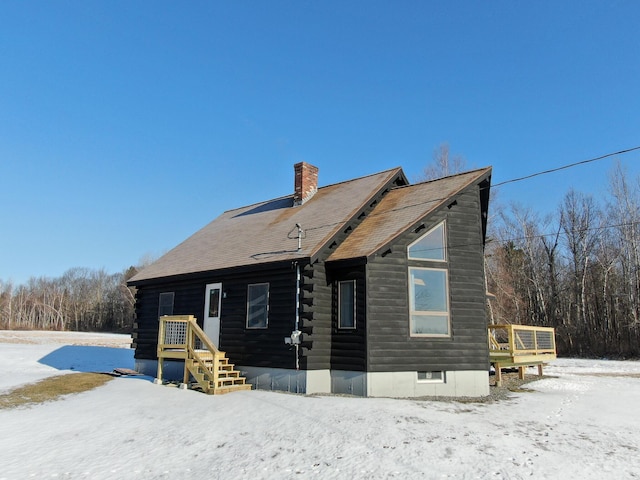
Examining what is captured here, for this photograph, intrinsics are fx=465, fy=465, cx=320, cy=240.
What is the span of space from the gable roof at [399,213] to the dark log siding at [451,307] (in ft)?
1.01

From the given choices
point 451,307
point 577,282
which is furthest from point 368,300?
point 577,282

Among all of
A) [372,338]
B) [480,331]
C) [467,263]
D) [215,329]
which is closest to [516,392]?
[480,331]

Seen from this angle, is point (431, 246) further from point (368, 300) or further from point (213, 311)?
point (213, 311)

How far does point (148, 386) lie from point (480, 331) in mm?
9281

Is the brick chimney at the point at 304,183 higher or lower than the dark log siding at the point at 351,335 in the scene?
higher

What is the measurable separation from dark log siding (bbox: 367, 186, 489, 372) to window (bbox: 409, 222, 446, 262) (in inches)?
5.7

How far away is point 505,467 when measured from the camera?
19.5ft

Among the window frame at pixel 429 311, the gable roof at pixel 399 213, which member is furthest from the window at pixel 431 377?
the gable roof at pixel 399 213

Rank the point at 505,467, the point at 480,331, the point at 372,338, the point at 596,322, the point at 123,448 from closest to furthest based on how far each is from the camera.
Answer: the point at 505,467, the point at 123,448, the point at 372,338, the point at 480,331, the point at 596,322

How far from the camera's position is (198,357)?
40.4ft

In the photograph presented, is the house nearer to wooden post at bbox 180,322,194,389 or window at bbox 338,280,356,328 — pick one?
window at bbox 338,280,356,328

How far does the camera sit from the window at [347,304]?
11.9m

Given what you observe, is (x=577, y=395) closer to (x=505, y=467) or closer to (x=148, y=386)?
(x=505, y=467)

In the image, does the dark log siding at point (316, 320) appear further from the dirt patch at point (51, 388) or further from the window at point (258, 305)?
the dirt patch at point (51, 388)
